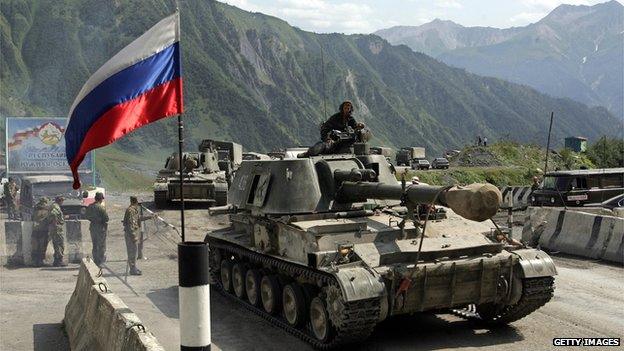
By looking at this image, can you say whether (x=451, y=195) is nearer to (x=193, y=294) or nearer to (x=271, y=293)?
(x=193, y=294)

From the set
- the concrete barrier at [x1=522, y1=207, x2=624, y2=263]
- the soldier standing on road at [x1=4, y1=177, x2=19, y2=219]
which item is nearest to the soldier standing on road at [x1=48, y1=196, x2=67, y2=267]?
the soldier standing on road at [x1=4, y1=177, x2=19, y2=219]

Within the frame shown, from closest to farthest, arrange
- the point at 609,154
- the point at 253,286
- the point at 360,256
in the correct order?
the point at 360,256 < the point at 253,286 < the point at 609,154

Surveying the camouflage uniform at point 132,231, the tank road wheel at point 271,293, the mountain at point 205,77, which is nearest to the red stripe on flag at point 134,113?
the tank road wheel at point 271,293

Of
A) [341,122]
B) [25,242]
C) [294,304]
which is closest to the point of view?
[294,304]

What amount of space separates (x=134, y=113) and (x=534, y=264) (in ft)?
19.4

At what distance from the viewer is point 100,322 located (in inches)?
321

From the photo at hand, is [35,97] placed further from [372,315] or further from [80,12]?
[372,315]

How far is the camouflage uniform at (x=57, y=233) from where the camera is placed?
15719 mm

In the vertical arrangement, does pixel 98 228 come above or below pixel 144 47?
below

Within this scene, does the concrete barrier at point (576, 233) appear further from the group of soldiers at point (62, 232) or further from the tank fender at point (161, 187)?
the tank fender at point (161, 187)

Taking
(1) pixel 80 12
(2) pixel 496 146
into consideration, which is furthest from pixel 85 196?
(1) pixel 80 12

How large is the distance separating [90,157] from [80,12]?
319ft

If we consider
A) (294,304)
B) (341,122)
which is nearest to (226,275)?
(294,304)

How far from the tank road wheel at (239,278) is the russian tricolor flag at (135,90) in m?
5.86
